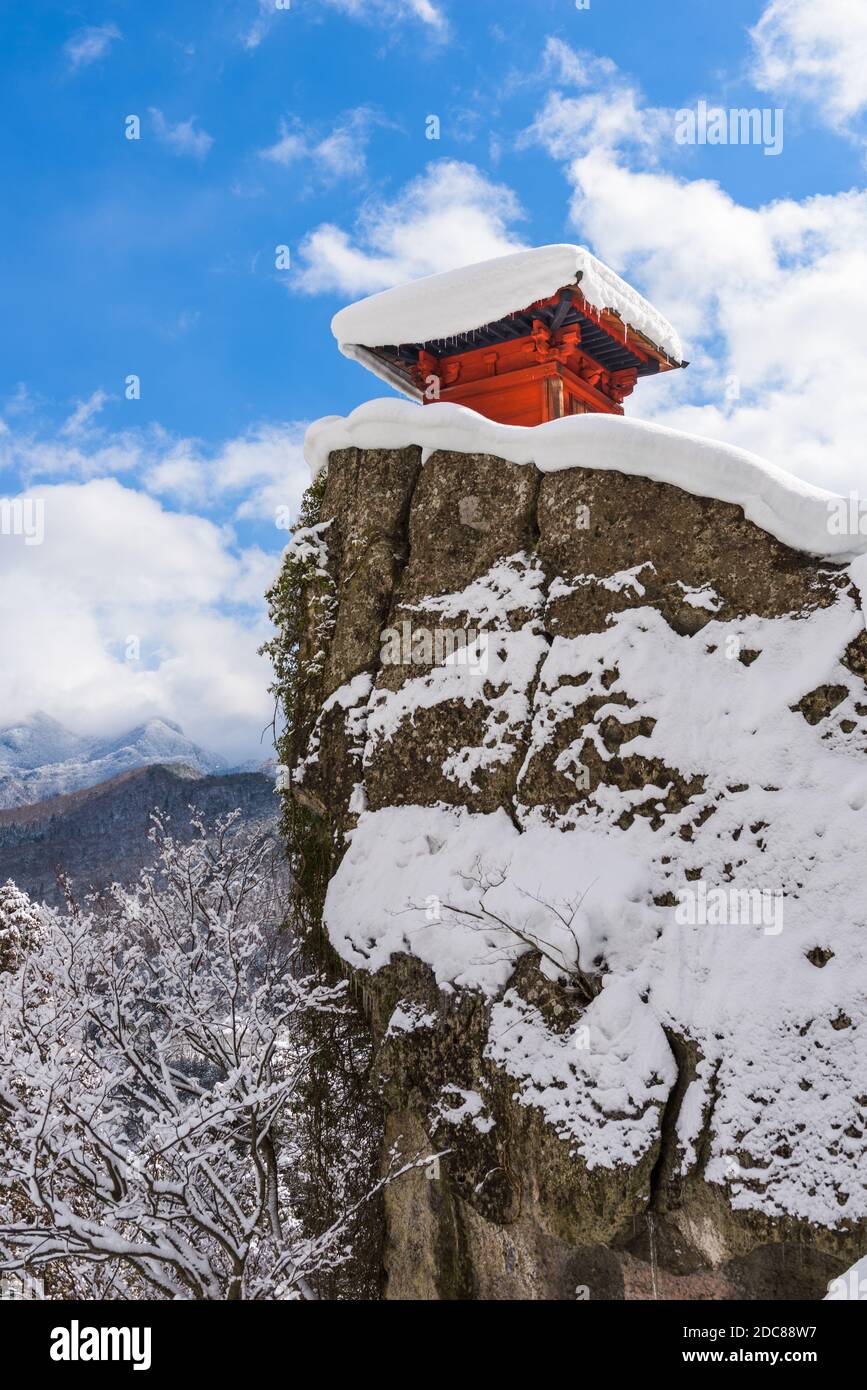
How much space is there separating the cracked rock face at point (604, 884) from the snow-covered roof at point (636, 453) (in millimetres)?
228


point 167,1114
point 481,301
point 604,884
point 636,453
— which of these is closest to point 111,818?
point 481,301

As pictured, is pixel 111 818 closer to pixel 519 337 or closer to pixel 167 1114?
pixel 519 337

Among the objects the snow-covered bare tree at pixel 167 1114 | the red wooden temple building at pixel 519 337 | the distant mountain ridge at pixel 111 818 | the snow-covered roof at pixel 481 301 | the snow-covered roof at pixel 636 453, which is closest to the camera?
the snow-covered bare tree at pixel 167 1114

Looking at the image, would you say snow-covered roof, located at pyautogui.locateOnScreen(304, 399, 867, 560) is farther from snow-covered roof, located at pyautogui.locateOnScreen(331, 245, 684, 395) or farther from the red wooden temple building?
the red wooden temple building

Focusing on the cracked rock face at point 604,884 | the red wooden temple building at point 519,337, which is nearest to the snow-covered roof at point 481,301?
the red wooden temple building at point 519,337

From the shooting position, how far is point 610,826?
1034cm

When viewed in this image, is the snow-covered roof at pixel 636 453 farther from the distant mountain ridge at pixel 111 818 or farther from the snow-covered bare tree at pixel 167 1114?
the distant mountain ridge at pixel 111 818

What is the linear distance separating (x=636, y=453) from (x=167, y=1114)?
895cm

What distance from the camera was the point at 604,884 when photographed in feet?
32.5

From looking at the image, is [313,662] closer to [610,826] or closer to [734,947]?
[610,826]

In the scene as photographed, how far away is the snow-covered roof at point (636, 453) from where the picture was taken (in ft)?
33.0

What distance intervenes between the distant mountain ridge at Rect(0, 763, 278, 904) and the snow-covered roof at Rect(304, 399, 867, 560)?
150 feet

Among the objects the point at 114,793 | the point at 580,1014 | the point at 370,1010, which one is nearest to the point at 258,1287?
the point at 370,1010
